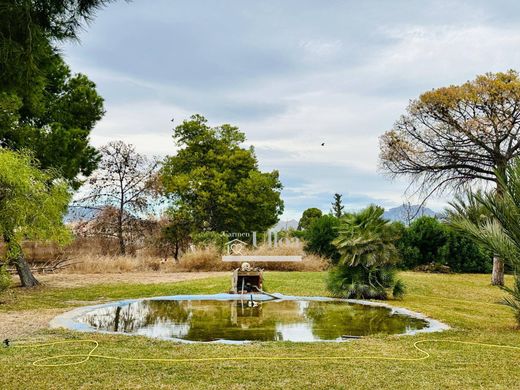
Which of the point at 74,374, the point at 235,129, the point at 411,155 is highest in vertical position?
the point at 235,129

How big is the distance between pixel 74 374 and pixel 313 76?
405 inches

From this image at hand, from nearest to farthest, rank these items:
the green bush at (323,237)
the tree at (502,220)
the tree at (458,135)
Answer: the tree at (502,220), the tree at (458,135), the green bush at (323,237)

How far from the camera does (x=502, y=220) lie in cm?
728

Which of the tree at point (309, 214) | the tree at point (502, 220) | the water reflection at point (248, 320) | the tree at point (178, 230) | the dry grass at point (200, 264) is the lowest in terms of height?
the water reflection at point (248, 320)

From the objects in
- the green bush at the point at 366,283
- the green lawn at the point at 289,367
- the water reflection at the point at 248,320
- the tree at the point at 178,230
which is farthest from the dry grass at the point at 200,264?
the green lawn at the point at 289,367

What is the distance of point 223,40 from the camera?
9945 mm

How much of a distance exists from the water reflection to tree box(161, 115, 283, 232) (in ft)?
58.8

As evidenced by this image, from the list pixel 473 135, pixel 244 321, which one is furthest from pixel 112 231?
pixel 244 321

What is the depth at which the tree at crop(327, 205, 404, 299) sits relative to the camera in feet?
35.0

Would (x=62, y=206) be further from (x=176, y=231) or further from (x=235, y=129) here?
(x=235, y=129)

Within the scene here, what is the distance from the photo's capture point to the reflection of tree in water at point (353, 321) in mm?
7191

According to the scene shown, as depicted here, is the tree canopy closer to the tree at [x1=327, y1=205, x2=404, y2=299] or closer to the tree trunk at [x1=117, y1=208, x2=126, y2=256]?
the tree at [x1=327, y1=205, x2=404, y2=299]

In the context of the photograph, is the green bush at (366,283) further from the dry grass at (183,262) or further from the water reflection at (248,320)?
the dry grass at (183,262)

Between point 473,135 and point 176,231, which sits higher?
point 473,135
